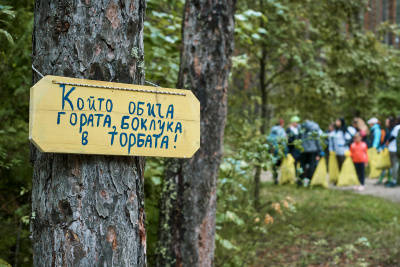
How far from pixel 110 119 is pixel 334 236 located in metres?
5.78

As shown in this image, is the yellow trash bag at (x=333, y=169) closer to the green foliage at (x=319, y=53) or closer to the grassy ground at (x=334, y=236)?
the grassy ground at (x=334, y=236)

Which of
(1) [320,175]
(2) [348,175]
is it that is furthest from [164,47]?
(1) [320,175]

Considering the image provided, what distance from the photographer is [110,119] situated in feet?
5.68

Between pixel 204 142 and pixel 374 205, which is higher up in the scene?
pixel 204 142

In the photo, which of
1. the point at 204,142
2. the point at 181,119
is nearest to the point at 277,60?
the point at 204,142

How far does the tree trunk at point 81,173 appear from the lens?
170 cm

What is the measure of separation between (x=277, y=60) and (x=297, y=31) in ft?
2.73

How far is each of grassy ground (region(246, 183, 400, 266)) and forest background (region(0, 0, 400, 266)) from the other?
402 millimetres

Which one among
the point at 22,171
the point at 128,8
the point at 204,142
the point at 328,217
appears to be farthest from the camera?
the point at 328,217

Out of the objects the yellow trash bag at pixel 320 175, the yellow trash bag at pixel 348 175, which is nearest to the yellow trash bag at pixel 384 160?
the yellow trash bag at pixel 348 175

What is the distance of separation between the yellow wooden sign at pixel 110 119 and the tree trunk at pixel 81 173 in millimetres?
59

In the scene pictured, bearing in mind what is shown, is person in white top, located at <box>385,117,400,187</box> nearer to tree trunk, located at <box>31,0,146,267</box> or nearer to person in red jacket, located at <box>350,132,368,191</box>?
person in red jacket, located at <box>350,132,368,191</box>

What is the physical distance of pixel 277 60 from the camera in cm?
905

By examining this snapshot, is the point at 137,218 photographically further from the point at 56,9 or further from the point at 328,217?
the point at 328,217
